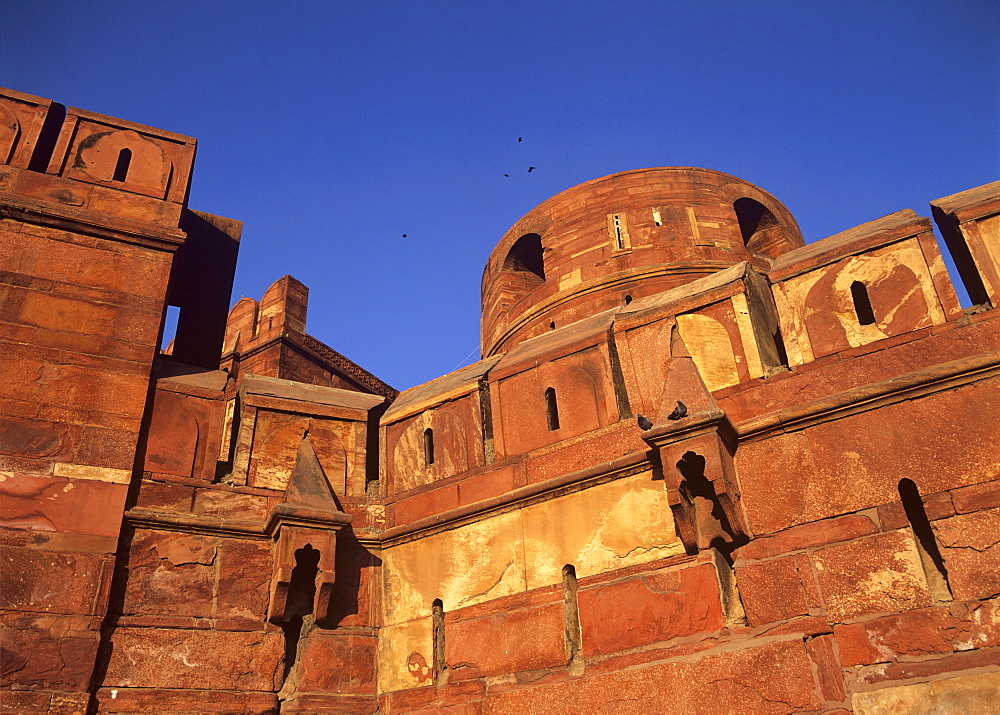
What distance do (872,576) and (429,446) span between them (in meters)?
3.45

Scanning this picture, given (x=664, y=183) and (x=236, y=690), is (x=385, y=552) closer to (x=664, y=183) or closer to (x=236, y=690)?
(x=236, y=690)

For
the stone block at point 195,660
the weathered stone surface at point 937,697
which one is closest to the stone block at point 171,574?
the stone block at point 195,660

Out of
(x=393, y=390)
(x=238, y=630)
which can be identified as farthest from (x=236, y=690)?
(x=393, y=390)

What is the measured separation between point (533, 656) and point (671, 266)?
475 centimetres

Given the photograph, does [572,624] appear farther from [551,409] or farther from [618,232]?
[618,232]

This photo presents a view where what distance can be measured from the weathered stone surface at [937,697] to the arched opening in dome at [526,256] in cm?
691

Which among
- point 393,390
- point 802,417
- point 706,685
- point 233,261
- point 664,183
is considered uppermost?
point 393,390

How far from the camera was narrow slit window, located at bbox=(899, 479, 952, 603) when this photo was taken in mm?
4648

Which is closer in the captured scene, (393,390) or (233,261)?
(233,261)

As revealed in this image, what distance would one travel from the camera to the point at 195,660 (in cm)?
584

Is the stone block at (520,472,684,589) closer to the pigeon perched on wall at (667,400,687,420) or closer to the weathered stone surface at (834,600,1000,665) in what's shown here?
the pigeon perched on wall at (667,400,687,420)

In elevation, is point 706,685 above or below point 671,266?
below

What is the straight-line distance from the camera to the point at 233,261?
27.4 feet

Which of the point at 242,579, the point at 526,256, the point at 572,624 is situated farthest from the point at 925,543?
the point at 526,256
